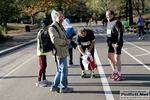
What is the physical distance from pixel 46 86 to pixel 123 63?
391 centimetres

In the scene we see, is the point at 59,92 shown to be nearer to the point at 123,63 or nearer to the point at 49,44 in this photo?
the point at 49,44

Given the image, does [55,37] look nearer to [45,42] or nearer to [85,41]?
[45,42]

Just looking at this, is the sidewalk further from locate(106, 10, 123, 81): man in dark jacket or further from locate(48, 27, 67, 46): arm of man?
locate(48, 27, 67, 46): arm of man

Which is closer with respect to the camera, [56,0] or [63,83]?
[63,83]

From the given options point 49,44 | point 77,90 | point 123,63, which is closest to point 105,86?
point 77,90

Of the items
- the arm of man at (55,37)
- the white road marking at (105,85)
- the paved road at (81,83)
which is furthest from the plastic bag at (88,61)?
the arm of man at (55,37)

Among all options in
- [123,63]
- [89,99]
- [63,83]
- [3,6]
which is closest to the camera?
[89,99]

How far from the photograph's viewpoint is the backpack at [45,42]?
6358mm

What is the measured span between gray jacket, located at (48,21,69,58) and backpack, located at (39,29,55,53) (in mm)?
358

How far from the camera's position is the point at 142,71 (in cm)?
839

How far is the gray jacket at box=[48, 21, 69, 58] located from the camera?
593cm

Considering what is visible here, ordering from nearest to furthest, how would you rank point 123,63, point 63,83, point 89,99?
point 89,99, point 63,83, point 123,63

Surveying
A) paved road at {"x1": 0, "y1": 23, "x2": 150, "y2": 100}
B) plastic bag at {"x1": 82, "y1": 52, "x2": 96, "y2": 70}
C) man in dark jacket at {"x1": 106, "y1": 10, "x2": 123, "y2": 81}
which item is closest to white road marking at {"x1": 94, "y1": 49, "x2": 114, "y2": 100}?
paved road at {"x1": 0, "y1": 23, "x2": 150, "y2": 100}

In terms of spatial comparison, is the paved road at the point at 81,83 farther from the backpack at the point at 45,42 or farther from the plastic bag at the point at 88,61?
the backpack at the point at 45,42
